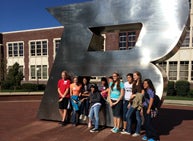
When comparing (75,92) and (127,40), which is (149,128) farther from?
(127,40)

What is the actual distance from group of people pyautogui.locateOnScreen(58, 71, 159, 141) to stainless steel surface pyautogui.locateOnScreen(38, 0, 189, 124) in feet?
1.63

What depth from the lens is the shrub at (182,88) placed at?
20.2m

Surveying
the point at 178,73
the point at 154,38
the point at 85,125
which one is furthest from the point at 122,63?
the point at 178,73

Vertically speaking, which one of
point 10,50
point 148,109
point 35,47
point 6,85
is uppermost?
point 35,47

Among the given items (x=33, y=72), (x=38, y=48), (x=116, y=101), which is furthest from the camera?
(x=33, y=72)

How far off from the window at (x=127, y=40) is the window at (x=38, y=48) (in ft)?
37.6

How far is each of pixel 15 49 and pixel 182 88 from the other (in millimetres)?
24687

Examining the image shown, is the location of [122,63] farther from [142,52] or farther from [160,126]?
[160,126]

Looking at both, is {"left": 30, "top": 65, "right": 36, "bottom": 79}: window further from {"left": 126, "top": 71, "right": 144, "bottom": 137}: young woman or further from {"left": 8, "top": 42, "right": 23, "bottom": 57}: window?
{"left": 126, "top": 71, "right": 144, "bottom": 137}: young woman

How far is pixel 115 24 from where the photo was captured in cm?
679

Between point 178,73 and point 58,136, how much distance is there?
63.1ft

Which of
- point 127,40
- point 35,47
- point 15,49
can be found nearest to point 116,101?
point 127,40

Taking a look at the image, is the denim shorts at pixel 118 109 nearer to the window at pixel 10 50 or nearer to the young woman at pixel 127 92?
the young woman at pixel 127 92

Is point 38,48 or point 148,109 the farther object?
point 38,48
